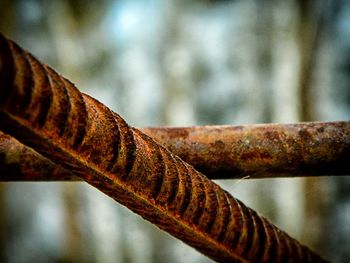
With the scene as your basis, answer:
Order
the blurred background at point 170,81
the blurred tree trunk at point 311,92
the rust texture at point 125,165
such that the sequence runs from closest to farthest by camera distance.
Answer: the rust texture at point 125,165 → the blurred tree trunk at point 311,92 → the blurred background at point 170,81

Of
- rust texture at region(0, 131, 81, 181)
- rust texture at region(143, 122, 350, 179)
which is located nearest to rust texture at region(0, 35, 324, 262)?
rust texture at region(143, 122, 350, 179)

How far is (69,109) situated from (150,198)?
0.83 ft

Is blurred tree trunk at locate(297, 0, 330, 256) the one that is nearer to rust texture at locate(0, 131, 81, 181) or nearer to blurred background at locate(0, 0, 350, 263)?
blurred background at locate(0, 0, 350, 263)

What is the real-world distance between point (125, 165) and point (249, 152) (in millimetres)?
461

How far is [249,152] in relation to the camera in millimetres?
1111

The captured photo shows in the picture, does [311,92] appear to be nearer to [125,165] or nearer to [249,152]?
[249,152]

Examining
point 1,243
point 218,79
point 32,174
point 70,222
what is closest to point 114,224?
point 70,222

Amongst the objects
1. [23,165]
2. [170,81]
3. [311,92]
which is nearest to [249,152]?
[23,165]

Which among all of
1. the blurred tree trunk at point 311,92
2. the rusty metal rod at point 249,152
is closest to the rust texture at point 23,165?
the rusty metal rod at point 249,152

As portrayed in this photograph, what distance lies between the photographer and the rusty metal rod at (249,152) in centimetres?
109

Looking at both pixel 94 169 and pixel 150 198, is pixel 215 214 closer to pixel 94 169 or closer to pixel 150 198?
pixel 150 198

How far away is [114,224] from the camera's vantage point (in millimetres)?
10641

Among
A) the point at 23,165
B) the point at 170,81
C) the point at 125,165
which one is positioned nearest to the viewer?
Result: the point at 125,165

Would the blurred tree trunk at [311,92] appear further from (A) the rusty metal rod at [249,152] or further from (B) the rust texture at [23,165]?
(B) the rust texture at [23,165]
